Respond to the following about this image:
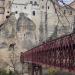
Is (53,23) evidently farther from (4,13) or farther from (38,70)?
(38,70)

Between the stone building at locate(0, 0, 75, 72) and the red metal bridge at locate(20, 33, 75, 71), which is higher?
the stone building at locate(0, 0, 75, 72)

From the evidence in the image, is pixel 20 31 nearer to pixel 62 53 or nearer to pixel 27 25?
pixel 27 25

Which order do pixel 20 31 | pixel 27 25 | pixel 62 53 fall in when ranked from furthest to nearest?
pixel 27 25 → pixel 20 31 → pixel 62 53

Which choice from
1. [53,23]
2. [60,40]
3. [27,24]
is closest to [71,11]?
[53,23]

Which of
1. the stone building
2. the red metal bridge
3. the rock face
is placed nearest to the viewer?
the red metal bridge

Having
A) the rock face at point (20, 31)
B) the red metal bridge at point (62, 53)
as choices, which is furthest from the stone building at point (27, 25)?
the red metal bridge at point (62, 53)

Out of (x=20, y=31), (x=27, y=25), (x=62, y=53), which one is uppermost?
(x=27, y=25)

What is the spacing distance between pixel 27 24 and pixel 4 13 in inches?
203

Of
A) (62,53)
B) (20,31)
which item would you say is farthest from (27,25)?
(62,53)

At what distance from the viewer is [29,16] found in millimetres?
40500

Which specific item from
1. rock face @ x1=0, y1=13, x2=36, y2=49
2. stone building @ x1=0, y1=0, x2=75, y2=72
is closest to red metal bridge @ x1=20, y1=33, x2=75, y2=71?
stone building @ x1=0, y1=0, x2=75, y2=72

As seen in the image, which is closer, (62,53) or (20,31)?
(62,53)

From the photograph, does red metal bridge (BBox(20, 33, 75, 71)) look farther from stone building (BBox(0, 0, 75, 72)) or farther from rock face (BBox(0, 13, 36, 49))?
rock face (BBox(0, 13, 36, 49))

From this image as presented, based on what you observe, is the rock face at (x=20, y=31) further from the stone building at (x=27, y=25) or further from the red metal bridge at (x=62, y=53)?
the red metal bridge at (x=62, y=53)
